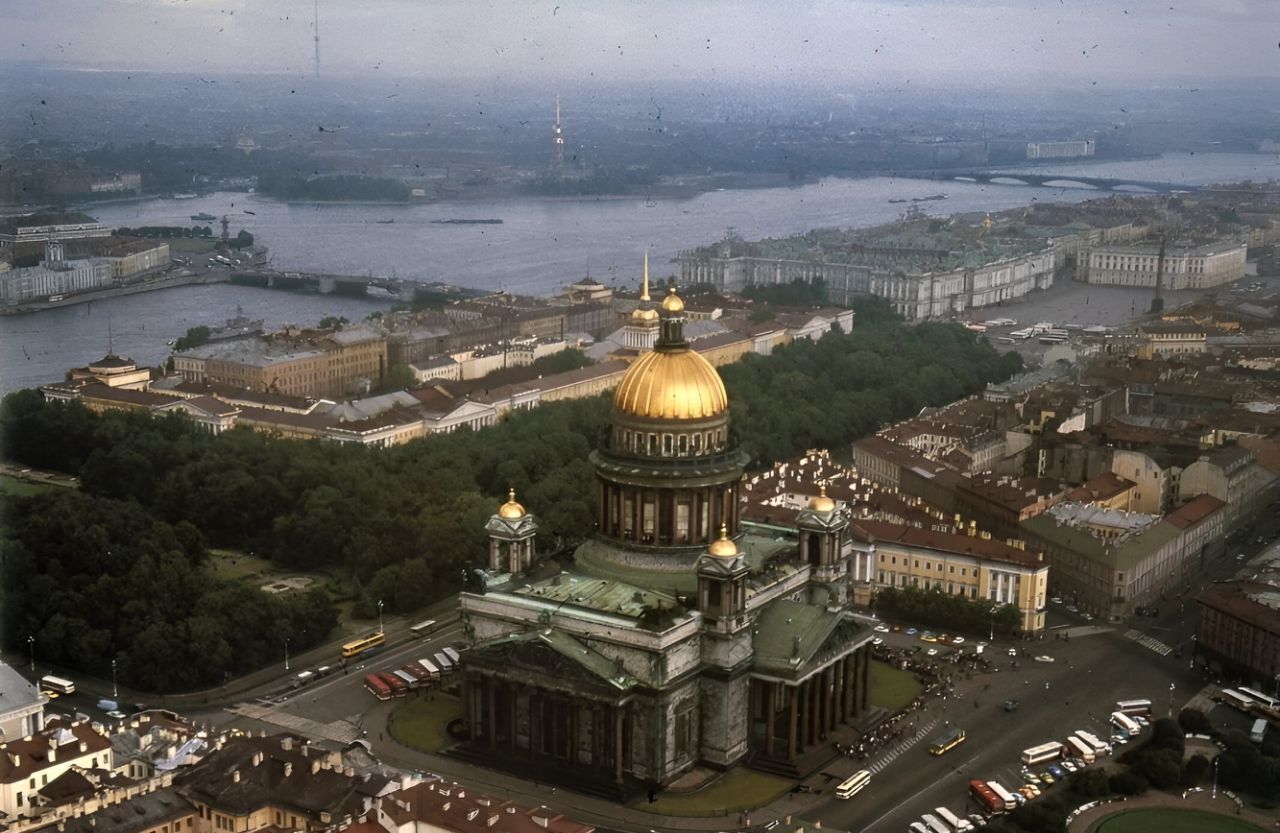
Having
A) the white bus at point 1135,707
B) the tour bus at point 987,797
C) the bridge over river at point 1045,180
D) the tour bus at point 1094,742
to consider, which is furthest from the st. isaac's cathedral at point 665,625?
the bridge over river at point 1045,180

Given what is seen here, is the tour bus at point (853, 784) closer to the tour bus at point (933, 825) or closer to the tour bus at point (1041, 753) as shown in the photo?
the tour bus at point (933, 825)

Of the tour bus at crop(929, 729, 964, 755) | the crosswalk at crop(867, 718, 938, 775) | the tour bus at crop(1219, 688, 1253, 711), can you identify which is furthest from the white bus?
the crosswalk at crop(867, 718, 938, 775)

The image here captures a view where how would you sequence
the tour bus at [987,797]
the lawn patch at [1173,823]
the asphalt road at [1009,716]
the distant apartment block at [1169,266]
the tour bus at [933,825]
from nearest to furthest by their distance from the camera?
the tour bus at [933,825] → the lawn patch at [1173,823] → the tour bus at [987,797] → the asphalt road at [1009,716] → the distant apartment block at [1169,266]

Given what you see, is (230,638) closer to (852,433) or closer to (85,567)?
(85,567)

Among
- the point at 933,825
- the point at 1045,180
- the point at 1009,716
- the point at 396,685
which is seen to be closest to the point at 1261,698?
the point at 1009,716

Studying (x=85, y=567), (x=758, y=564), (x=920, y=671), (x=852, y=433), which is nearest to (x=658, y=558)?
(x=758, y=564)

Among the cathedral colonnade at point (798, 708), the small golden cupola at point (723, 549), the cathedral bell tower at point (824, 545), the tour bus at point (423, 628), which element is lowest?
the tour bus at point (423, 628)
